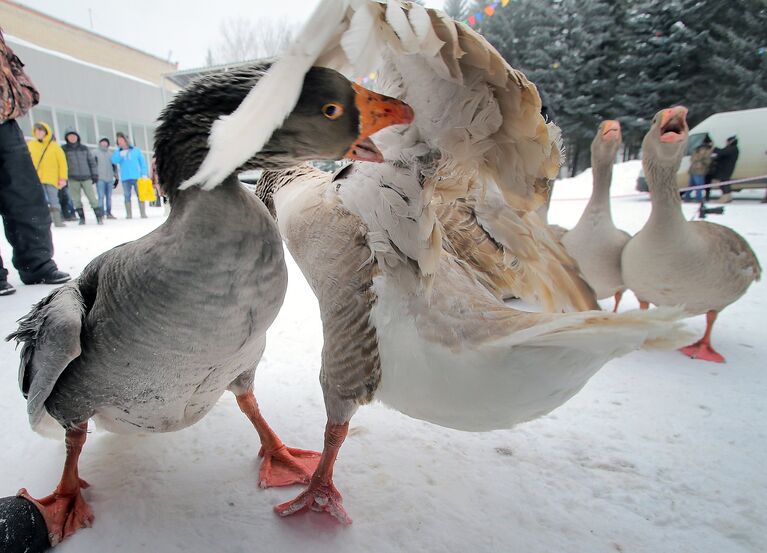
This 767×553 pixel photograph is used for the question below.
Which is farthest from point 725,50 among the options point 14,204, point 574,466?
point 14,204

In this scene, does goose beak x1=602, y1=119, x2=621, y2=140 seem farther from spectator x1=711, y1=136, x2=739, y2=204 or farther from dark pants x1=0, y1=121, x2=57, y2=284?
spectator x1=711, y1=136, x2=739, y2=204

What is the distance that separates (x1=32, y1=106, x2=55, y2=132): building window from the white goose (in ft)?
53.6

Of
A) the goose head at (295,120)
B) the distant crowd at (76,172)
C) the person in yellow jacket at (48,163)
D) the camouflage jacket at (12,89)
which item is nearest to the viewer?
the goose head at (295,120)

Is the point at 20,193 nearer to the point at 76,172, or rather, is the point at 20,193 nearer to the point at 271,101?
the point at 271,101

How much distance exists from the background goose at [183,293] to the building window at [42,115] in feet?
52.4

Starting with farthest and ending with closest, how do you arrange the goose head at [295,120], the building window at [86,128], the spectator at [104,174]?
the building window at [86,128], the spectator at [104,174], the goose head at [295,120]

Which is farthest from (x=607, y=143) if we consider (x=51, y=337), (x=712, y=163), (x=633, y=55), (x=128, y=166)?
(x=633, y=55)

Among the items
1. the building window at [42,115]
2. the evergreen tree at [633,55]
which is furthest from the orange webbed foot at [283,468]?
the building window at [42,115]

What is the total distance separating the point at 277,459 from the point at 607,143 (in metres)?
3.20

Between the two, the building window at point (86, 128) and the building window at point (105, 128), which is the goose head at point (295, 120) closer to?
the building window at point (86, 128)

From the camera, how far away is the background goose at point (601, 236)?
284 centimetres

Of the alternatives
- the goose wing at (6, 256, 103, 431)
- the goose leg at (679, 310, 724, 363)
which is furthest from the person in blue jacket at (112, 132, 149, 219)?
the goose leg at (679, 310, 724, 363)

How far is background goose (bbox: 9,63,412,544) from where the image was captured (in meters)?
0.99

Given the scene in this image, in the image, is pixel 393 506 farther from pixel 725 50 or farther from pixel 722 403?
pixel 725 50
